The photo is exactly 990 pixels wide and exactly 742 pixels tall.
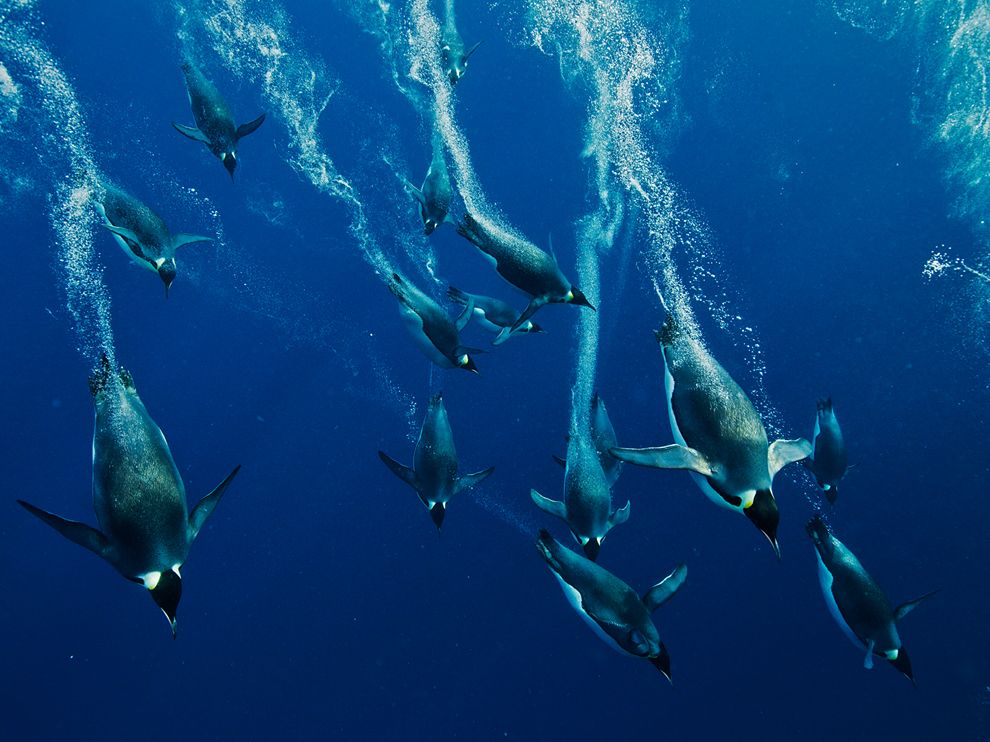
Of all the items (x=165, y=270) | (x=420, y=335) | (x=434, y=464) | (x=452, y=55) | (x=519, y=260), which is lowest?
(x=165, y=270)

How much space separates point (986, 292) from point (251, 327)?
12.3 metres

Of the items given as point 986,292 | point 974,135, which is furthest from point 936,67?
point 986,292

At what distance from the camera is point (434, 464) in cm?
432

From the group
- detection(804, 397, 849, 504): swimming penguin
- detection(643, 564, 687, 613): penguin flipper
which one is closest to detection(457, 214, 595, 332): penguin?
detection(643, 564, 687, 613): penguin flipper

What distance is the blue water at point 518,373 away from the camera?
31.4 ft

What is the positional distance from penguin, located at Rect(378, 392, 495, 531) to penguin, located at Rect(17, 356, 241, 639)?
5.61 ft

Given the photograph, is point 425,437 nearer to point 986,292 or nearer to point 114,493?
point 114,493

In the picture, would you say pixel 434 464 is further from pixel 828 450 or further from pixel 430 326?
pixel 828 450

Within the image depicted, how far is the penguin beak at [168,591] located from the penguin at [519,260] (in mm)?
2249

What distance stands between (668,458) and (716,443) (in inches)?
8.7

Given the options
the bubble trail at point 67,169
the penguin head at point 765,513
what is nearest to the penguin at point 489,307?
the penguin head at point 765,513

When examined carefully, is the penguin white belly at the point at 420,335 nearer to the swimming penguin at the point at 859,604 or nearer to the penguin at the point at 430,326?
the penguin at the point at 430,326

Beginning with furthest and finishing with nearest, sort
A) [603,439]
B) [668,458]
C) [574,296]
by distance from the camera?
[603,439] < [574,296] < [668,458]

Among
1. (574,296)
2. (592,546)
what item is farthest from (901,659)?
(574,296)
